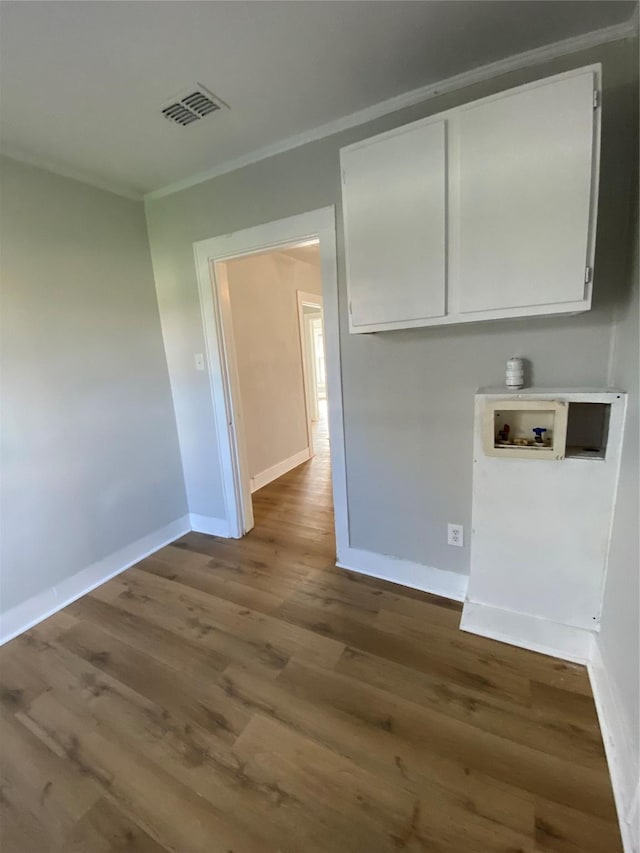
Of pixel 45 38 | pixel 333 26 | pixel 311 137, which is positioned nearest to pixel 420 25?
pixel 333 26

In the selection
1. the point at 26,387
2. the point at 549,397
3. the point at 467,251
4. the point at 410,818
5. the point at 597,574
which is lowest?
the point at 410,818

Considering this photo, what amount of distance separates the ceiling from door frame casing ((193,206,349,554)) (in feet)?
1.57

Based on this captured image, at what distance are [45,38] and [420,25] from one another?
129cm

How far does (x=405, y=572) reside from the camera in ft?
7.18

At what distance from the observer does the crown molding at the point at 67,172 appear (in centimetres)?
189

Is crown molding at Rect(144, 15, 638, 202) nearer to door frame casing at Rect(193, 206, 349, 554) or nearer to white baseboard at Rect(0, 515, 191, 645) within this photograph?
door frame casing at Rect(193, 206, 349, 554)

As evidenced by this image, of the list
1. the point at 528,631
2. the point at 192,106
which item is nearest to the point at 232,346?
the point at 192,106

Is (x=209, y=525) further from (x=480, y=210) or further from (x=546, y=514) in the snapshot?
(x=480, y=210)

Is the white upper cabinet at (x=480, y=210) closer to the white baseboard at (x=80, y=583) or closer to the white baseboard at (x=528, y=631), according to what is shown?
the white baseboard at (x=528, y=631)

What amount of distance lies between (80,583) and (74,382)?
1.24 m

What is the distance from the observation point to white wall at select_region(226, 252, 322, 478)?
3586mm

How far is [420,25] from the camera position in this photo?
1.30m

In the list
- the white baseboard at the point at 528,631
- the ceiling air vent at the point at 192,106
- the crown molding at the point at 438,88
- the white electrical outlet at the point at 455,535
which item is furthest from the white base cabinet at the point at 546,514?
the ceiling air vent at the point at 192,106

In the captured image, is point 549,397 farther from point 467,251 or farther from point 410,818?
point 410,818
